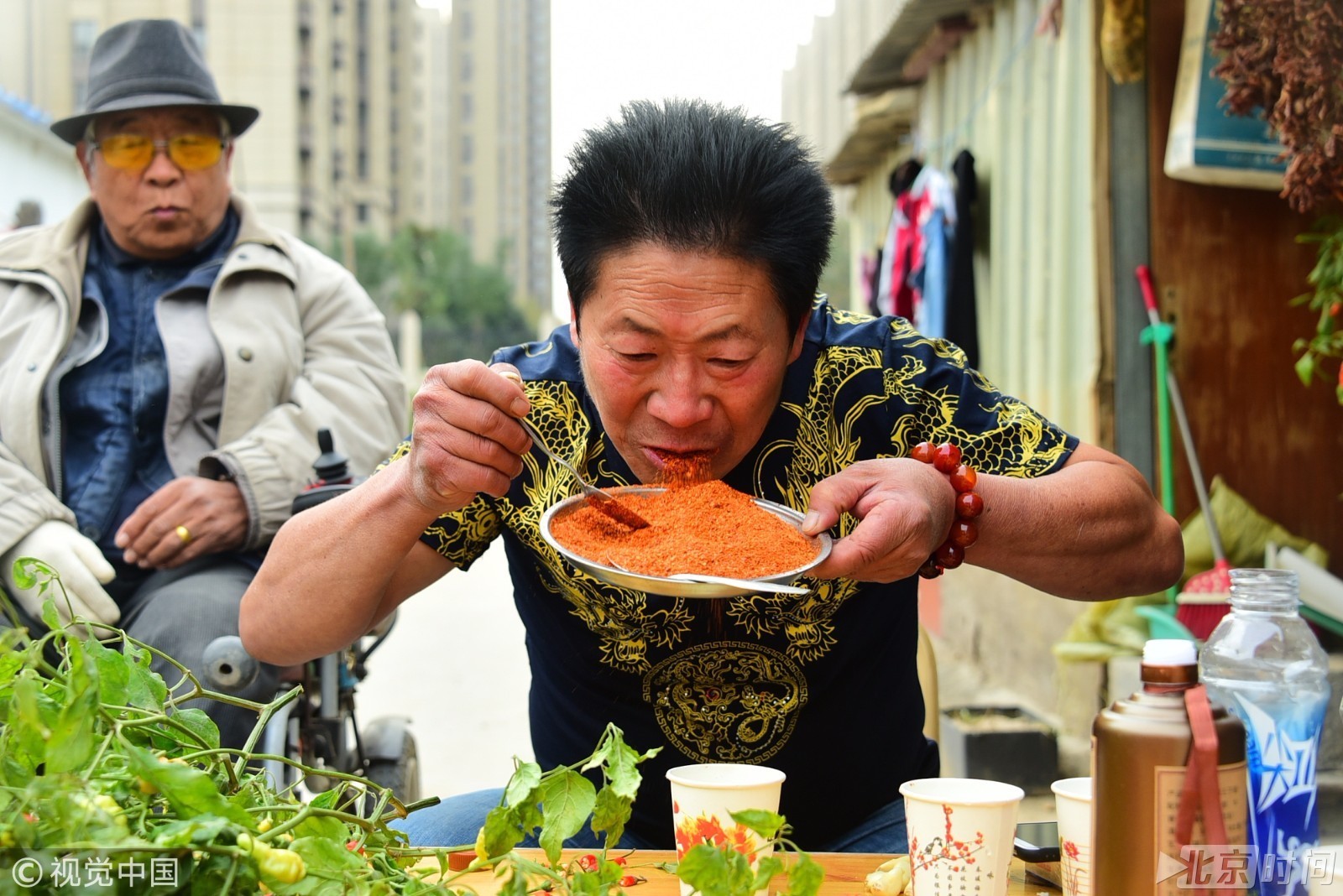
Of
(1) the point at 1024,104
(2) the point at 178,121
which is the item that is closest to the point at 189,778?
(2) the point at 178,121

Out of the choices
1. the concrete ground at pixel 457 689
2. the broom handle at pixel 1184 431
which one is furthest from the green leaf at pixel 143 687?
the broom handle at pixel 1184 431

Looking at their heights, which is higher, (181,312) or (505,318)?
(181,312)

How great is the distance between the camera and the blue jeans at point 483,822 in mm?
1867

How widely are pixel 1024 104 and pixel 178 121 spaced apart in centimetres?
391

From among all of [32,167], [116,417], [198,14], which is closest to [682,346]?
[116,417]

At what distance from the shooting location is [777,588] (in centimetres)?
149

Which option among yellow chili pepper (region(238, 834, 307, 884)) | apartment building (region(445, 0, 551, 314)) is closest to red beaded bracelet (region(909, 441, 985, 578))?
yellow chili pepper (region(238, 834, 307, 884))

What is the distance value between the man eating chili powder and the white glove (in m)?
0.91

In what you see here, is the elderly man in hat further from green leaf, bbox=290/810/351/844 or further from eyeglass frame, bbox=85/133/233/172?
green leaf, bbox=290/810/351/844

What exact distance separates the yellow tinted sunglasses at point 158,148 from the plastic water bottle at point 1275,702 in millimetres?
2990

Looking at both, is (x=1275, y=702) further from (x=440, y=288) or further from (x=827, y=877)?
(x=440, y=288)

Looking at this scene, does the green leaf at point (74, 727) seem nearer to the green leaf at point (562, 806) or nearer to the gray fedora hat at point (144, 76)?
the green leaf at point (562, 806)

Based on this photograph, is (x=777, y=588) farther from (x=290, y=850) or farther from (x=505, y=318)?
(x=505, y=318)

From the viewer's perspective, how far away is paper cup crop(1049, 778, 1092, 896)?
1.29 meters
